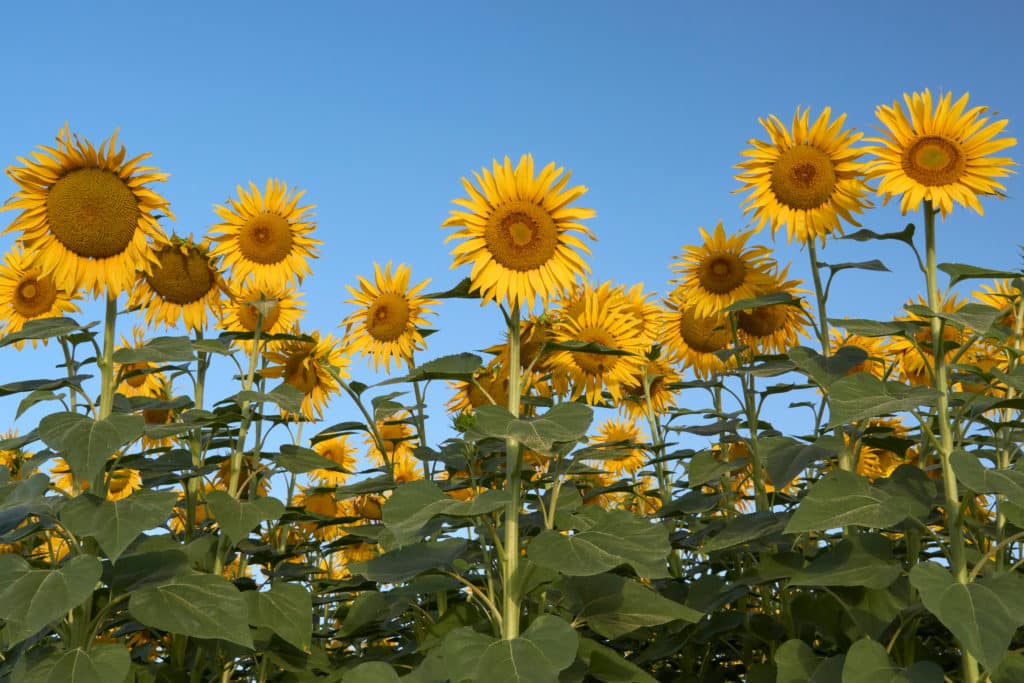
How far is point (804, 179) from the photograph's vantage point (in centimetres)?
478

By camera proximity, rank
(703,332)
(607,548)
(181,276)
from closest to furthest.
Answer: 1. (607,548)
2. (181,276)
3. (703,332)

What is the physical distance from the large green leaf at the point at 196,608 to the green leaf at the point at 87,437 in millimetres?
537

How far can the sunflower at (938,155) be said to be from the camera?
4207 mm

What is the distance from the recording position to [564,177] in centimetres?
405

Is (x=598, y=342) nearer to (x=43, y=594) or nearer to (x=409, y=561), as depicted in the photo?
(x=409, y=561)

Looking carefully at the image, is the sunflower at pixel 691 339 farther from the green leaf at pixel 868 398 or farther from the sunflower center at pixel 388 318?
the green leaf at pixel 868 398

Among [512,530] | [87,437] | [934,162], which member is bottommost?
[512,530]

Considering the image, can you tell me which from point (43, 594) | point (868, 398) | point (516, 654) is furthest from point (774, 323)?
point (43, 594)

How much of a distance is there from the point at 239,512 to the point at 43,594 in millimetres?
969

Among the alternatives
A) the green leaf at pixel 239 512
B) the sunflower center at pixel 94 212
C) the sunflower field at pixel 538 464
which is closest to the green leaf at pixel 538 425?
the sunflower field at pixel 538 464

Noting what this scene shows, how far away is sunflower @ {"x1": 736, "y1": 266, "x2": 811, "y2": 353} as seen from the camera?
548 centimetres

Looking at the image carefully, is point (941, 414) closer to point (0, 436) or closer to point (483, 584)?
point (483, 584)

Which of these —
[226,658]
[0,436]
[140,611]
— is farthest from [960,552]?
[0,436]

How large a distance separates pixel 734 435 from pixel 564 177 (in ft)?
5.37
